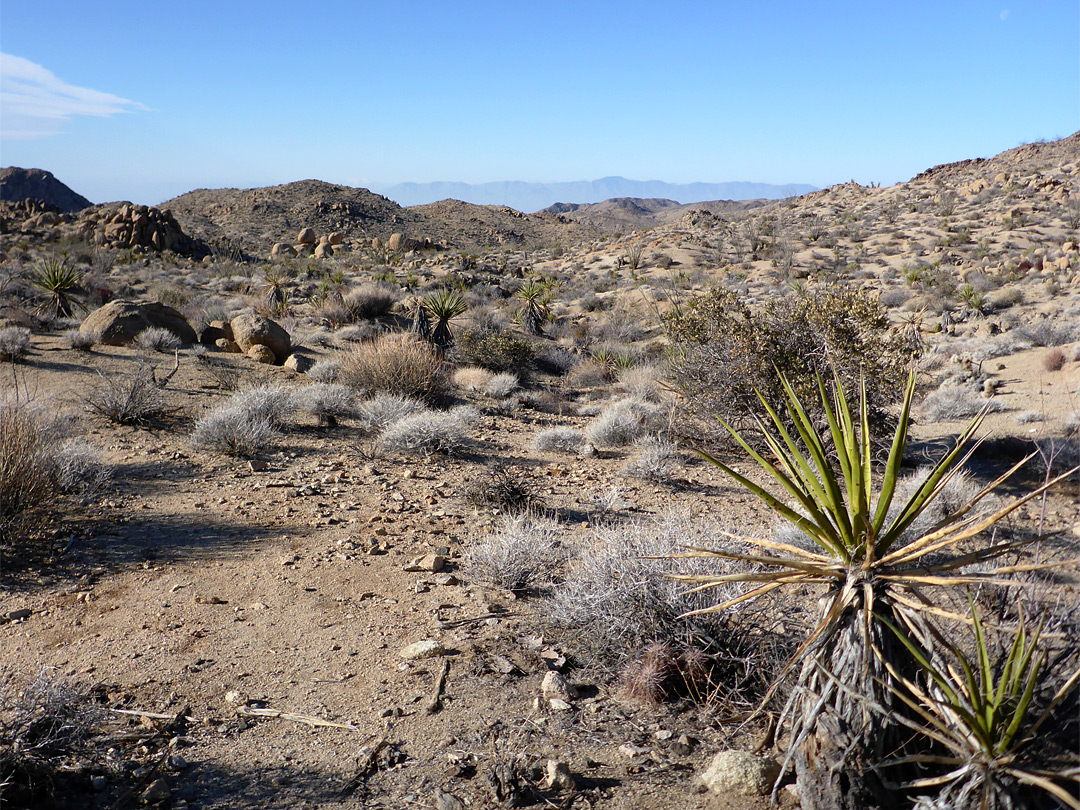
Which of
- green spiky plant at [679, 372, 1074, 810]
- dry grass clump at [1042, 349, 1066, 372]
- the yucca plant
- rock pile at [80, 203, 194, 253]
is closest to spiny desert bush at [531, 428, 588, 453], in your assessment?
green spiky plant at [679, 372, 1074, 810]

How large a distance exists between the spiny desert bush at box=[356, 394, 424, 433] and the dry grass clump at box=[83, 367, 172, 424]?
2.54 meters

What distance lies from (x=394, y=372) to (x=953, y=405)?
8346 millimetres

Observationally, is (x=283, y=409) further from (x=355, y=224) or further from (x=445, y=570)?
(x=355, y=224)

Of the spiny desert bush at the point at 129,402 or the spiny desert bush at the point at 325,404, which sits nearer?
the spiny desert bush at the point at 129,402

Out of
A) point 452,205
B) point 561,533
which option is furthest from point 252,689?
point 452,205

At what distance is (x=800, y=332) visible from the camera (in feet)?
24.0

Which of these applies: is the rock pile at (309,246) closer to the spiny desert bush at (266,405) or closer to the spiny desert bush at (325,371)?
the spiny desert bush at (325,371)

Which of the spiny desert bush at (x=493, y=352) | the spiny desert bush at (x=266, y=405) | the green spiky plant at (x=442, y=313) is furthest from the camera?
the green spiky plant at (x=442, y=313)

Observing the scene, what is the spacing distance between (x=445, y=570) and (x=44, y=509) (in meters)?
3.30

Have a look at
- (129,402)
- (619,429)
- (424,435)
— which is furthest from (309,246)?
(619,429)

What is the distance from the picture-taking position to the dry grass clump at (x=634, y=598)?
3676mm

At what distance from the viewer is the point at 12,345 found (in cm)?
1023

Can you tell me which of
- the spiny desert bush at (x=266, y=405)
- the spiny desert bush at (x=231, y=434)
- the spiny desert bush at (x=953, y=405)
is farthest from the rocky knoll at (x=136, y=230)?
the spiny desert bush at (x=953, y=405)

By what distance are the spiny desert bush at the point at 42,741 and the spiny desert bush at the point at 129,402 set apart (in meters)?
5.80
